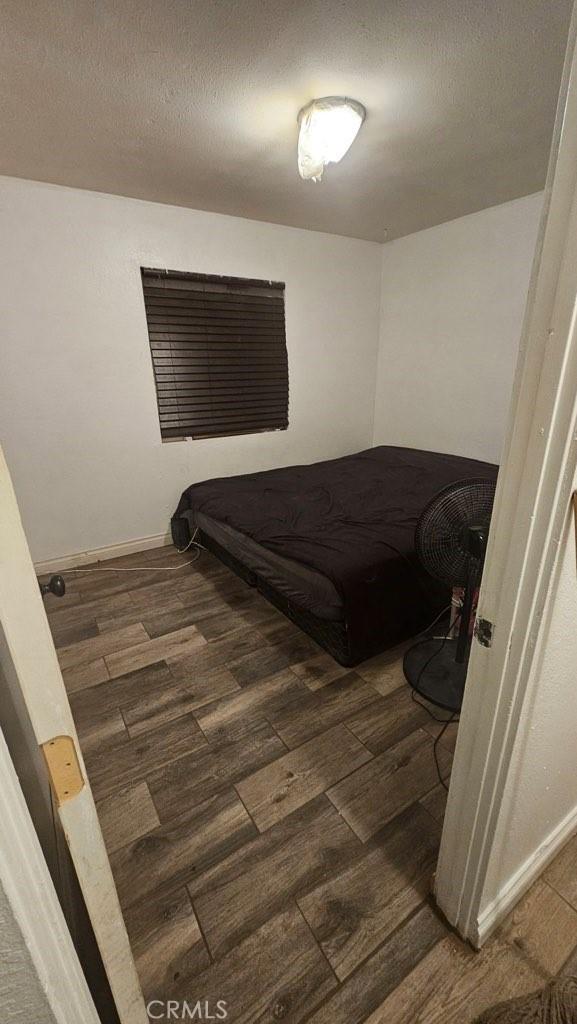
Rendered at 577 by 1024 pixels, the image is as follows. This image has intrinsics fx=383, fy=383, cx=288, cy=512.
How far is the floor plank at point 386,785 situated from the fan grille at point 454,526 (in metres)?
0.67

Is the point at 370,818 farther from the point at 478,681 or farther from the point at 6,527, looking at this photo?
the point at 6,527

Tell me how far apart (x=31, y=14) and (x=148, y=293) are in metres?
1.51

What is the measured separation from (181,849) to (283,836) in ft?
1.02

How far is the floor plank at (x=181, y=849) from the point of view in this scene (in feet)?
3.59

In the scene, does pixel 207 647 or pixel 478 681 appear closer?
pixel 478 681

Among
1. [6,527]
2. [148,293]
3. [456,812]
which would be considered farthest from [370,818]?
[148,293]

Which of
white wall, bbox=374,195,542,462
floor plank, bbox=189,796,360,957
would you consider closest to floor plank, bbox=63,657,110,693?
floor plank, bbox=189,796,360,957

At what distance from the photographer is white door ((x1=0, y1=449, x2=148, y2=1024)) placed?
0.40m

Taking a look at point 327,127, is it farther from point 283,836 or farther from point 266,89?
point 283,836

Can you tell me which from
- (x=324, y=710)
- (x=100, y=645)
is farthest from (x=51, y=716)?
(x=100, y=645)

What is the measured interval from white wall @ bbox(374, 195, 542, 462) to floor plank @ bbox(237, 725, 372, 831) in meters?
2.56

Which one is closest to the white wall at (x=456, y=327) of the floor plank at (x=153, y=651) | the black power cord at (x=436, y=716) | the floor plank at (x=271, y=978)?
the black power cord at (x=436, y=716)

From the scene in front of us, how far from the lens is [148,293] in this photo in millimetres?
2654

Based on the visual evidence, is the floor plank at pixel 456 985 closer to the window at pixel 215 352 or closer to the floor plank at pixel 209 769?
the floor plank at pixel 209 769
